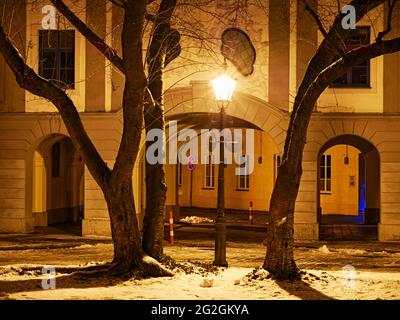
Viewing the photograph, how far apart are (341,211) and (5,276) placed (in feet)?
74.9

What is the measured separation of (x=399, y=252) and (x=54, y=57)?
11.6 meters

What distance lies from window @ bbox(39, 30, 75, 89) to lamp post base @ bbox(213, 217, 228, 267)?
9.18 metres

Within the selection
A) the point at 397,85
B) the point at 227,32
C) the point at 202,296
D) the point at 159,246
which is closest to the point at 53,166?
the point at 227,32

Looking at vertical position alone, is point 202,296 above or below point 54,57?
below

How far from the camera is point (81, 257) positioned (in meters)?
17.7

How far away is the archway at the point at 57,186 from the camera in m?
24.6

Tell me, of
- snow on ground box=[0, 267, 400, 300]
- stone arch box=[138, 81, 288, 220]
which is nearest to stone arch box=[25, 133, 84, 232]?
stone arch box=[138, 81, 288, 220]

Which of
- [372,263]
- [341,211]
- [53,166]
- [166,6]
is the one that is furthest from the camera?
[341,211]

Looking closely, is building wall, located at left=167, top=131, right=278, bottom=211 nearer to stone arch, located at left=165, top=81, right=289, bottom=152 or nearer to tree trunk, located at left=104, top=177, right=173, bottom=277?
stone arch, located at left=165, top=81, right=289, bottom=152

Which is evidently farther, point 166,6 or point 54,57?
point 54,57

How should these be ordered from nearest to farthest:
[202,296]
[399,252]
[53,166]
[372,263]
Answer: [202,296] < [372,263] < [399,252] < [53,166]

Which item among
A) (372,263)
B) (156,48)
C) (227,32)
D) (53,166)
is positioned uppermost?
(227,32)

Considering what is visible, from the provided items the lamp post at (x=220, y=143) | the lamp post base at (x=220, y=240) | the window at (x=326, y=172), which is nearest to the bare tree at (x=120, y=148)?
the lamp post at (x=220, y=143)

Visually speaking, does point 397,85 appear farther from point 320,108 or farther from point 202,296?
point 202,296
